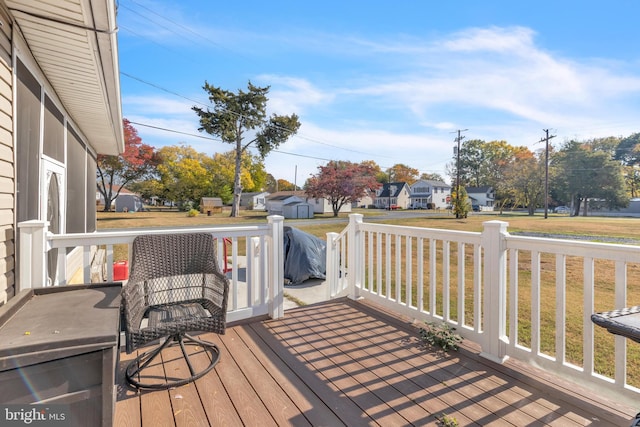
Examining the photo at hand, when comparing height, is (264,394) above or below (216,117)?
below

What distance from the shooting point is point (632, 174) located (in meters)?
22.5

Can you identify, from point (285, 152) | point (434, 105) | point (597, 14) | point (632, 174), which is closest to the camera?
point (597, 14)

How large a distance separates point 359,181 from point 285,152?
7.17 metres

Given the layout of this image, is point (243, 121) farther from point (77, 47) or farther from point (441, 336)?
point (441, 336)

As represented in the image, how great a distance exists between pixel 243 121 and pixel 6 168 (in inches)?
850

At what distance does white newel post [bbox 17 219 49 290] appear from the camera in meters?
1.91

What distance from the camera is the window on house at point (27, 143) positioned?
2211mm

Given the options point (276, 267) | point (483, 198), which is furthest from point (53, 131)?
point (483, 198)

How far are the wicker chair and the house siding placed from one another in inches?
28.0

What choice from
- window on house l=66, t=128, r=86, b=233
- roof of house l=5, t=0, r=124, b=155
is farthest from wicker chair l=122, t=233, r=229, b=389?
window on house l=66, t=128, r=86, b=233

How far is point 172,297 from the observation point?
2.51 metres

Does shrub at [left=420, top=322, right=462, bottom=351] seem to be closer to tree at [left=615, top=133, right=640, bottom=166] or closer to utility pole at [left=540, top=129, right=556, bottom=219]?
utility pole at [left=540, top=129, right=556, bottom=219]

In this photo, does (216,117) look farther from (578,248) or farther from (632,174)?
(632,174)

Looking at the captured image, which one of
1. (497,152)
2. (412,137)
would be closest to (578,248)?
(412,137)
